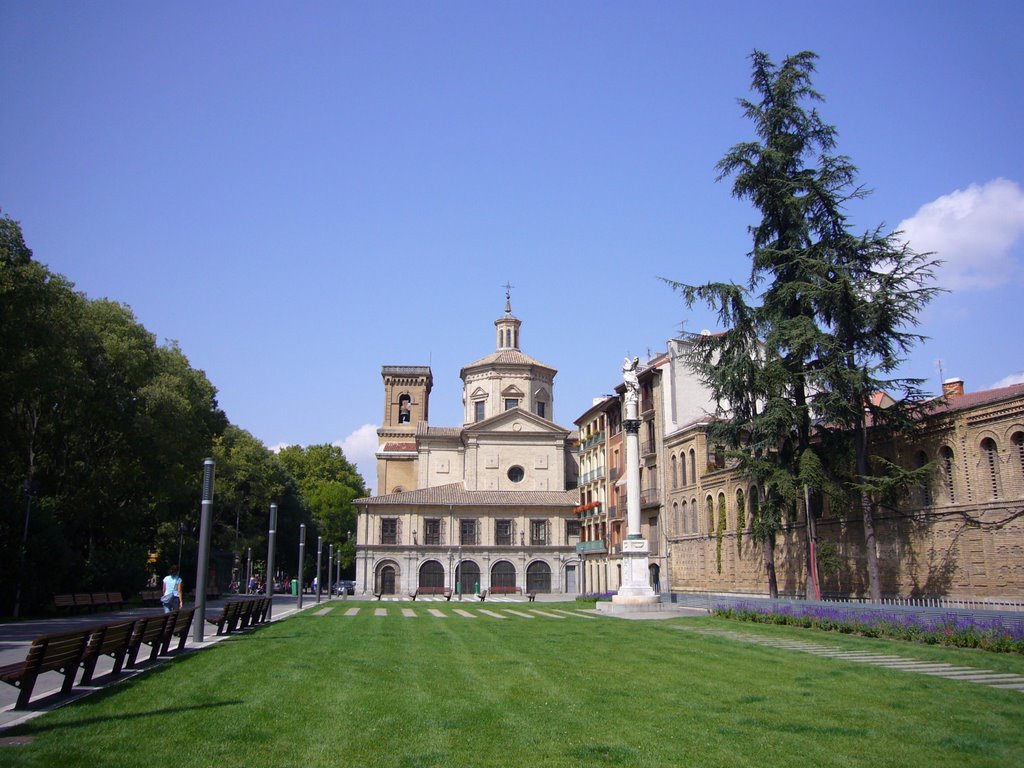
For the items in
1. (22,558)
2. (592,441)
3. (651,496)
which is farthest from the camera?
(592,441)

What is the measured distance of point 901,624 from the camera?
1912 cm

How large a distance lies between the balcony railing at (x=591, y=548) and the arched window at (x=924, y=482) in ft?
103

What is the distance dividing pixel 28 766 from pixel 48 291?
79.9 feet

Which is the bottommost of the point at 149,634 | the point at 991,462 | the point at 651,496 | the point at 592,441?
the point at 149,634

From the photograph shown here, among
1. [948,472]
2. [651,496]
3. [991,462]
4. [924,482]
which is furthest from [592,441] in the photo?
[991,462]

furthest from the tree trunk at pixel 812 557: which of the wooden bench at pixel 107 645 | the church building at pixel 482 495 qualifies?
the church building at pixel 482 495

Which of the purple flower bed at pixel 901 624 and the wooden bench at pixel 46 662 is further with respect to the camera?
the purple flower bed at pixel 901 624

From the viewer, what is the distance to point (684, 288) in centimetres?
3325

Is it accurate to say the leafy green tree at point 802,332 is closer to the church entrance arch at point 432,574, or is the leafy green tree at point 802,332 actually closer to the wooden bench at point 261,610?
the wooden bench at point 261,610

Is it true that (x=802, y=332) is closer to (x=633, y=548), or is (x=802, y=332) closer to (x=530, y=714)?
(x=633, y=548)

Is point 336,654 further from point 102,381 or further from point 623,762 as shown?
point 102,381

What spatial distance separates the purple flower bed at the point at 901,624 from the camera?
16.1m

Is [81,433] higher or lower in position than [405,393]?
lower

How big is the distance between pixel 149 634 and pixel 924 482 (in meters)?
22.3
